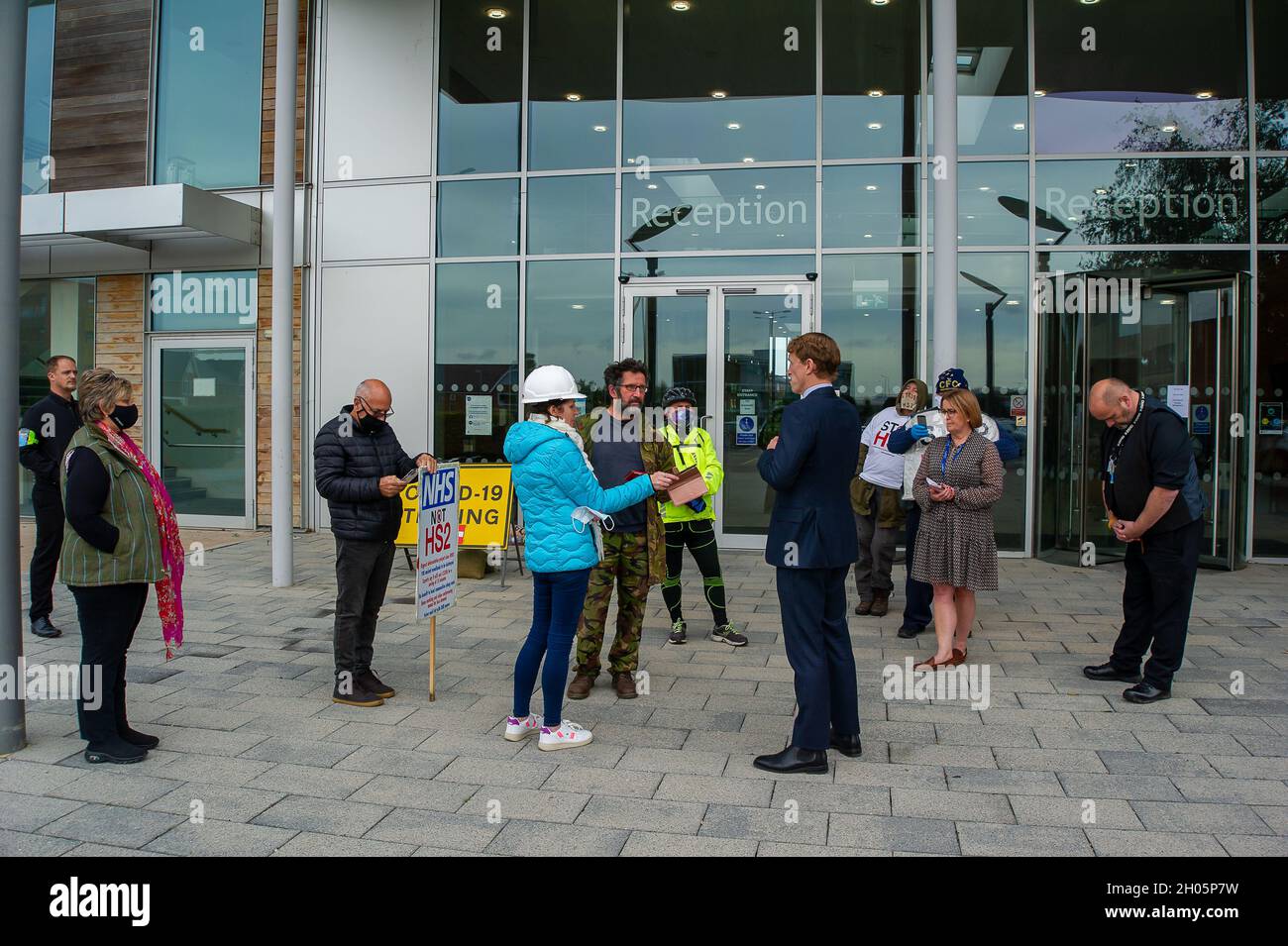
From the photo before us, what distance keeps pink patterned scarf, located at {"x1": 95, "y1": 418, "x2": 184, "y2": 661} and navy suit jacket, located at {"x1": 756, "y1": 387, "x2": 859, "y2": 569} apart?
112 inches

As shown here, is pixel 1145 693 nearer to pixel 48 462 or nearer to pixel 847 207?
pixel 847 207

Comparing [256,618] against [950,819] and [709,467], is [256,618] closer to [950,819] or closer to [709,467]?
[709,467]

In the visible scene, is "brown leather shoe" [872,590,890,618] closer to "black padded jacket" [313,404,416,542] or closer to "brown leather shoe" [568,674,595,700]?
"brown leather shoe" [568,674,595,700]

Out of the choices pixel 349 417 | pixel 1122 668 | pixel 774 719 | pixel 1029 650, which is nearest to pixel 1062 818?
pixel 774 719

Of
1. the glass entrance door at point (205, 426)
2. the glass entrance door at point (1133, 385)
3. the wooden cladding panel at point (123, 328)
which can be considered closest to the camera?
the glass entrance door at point (1133, 385)

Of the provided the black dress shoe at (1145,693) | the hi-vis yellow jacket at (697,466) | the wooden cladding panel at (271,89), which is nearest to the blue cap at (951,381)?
the hi-vis yellow jacket at (697,466)

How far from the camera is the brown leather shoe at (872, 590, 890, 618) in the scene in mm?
7910

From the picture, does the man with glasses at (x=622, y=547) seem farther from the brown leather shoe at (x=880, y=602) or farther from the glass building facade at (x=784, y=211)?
the glass building facade at (x=784, y=211)

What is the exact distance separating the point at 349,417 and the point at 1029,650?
15.3 ft

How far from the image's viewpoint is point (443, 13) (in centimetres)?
1218

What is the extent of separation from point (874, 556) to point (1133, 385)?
4714mm

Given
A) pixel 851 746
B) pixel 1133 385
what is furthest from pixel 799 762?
pixel 1133 385

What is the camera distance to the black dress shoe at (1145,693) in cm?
555

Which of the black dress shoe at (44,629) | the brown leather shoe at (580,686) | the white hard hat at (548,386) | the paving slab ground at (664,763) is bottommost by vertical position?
the paving slab ground at (664,763)
